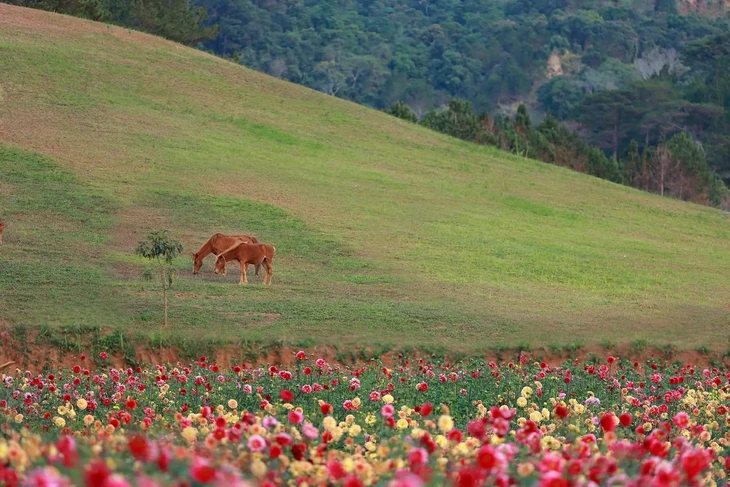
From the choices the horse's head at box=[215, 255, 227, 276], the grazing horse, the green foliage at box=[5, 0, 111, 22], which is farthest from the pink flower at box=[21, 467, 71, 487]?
the green foliage at box=[5, 0, 111, 22]

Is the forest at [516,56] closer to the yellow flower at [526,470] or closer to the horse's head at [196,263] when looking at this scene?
the horse's head at [196,263]

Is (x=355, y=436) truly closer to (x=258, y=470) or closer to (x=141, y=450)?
(x=258, y=470)

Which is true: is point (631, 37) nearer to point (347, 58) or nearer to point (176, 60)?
point (347, 58)

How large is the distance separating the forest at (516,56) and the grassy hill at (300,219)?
28.1m

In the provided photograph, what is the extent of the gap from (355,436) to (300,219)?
28618 millimetres

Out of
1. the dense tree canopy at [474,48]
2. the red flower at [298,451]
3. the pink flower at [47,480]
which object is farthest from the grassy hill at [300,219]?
the dense tree canopy at [474,48]

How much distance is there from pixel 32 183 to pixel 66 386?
24.7 m

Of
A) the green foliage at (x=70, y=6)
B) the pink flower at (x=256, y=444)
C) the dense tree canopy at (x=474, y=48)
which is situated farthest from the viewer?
the dense tree canopy at (x=474, y=48)

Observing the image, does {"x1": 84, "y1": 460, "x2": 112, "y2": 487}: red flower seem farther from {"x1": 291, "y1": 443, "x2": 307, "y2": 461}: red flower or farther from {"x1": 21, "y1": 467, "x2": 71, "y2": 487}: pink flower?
{"x1": 291, "y1": 443, "x2": 307, "y2": 461}: red flower

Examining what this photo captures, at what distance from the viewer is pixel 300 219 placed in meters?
39.1

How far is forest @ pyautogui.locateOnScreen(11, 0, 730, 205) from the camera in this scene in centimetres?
9619

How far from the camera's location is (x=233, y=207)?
39.4 meters

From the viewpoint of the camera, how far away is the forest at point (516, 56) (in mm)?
96188

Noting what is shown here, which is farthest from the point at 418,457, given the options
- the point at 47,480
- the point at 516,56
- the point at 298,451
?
the point at 516,56
